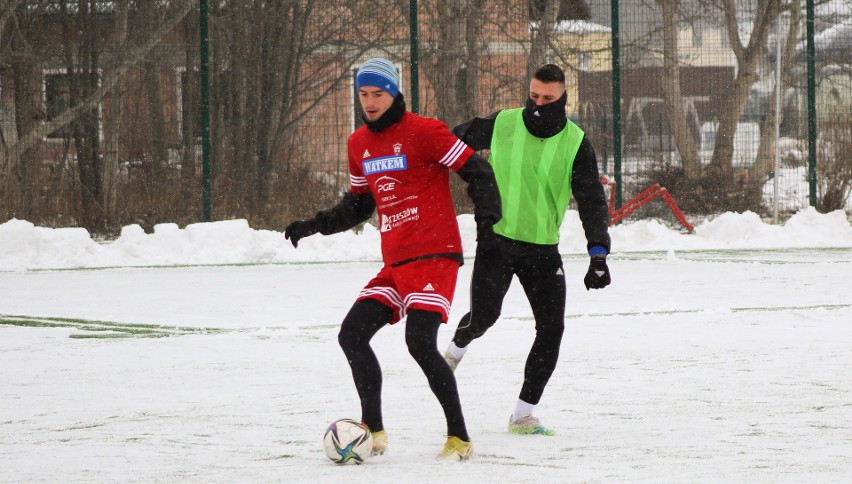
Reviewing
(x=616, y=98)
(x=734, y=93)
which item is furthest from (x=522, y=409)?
(x=734, y=93)

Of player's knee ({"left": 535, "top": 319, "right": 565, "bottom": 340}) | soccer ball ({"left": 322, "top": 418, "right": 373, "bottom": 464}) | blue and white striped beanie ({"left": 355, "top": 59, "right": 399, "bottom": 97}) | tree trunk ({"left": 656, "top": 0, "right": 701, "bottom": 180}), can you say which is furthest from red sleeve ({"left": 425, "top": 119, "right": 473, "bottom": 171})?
tree trunk ({"left": 656, "top": 0, "right": 701, "bottom": 180})

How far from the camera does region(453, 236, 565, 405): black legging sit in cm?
604

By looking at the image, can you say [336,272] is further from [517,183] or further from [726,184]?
[517,183]

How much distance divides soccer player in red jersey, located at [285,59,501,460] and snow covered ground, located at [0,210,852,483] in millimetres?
336

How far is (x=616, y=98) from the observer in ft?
58.8

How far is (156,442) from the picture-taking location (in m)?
5.80

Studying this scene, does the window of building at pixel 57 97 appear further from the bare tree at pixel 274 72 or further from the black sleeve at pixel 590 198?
the black sleeve at pixel 590 198

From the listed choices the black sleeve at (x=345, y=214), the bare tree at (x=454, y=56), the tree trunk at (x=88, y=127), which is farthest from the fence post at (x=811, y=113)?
the black sleeve at (x=345, y=214)

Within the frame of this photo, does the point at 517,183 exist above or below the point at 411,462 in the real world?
above

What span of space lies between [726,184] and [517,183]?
12773mm

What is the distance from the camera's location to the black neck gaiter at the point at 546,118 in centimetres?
605

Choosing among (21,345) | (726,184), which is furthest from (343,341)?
(726,184)

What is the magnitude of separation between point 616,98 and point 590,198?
478 inches

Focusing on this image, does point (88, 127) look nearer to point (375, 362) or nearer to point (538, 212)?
point (538, 212)
